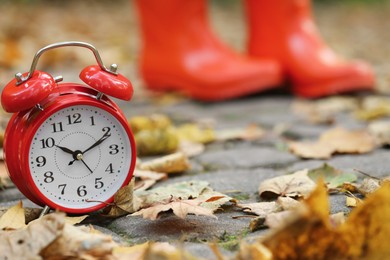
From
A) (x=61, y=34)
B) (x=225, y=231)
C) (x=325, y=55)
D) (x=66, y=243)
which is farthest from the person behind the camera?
(x=61, y=34)

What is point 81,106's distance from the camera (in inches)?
54.4

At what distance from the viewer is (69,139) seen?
1.39 m

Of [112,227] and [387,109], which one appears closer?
[112,227]

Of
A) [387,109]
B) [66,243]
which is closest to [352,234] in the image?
[66,243]

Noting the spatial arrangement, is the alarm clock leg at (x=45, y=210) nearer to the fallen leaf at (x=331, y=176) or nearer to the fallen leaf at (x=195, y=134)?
the fallen leaf at (x=331, y=176)

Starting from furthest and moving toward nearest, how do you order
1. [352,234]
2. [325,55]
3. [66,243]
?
[325,55], [66,243], [352,234]

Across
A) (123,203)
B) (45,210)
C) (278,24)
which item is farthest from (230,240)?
(278,24)

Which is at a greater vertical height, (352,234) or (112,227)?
(352,234)

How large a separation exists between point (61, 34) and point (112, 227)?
3.83m

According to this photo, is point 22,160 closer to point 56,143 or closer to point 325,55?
point 56,143

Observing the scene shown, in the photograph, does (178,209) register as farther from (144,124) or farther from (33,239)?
(144,124)

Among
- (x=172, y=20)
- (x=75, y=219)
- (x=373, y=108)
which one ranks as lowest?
(x=373, y=108)

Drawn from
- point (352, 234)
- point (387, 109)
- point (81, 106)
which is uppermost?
point (81, 106)

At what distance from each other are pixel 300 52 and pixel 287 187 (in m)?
1.59
